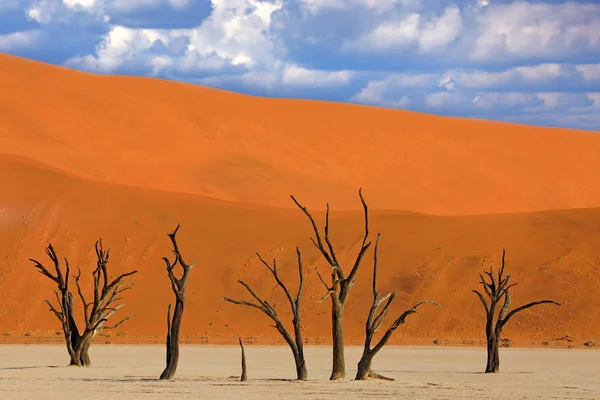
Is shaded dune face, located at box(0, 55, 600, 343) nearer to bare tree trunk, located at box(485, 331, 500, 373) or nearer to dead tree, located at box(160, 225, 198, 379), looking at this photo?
bare tree trunk, located at box(485, 331, 500, 373)

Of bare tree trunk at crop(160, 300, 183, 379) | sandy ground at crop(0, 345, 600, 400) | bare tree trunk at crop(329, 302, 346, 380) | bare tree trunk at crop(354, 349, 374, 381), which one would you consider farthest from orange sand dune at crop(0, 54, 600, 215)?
bare tree trunk at crop(329, 302, 346, 380)

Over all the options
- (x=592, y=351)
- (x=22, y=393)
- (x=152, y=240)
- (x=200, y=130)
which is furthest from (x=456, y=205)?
(x=22, y=393)

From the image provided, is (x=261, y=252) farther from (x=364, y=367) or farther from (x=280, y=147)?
(x=364, y=367)

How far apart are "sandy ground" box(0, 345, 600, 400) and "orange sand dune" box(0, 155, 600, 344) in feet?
30.6

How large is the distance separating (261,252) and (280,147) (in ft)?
101

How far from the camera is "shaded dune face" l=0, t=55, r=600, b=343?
55094 mm

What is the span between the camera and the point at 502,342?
165 feet

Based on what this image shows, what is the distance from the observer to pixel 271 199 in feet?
259

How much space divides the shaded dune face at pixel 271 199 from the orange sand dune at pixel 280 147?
0.22m

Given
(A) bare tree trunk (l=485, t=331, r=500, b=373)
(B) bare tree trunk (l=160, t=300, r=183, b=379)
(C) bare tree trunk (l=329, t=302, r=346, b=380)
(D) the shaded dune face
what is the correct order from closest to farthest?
(C) bare tree trunk (l=329, t=302, r=346, b=380), (B) bare tree trunk (l=160, t=300, r=183, b=379), (A) bare tree trunk (l=485, t=331, r=500, b=373), (D) the shaded dune face

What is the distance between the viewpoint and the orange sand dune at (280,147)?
80312 mm

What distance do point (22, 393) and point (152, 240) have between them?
39572 millimetres

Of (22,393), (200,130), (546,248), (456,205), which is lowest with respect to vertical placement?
(22,393)

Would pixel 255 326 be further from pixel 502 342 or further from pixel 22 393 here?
pixel 22 393
